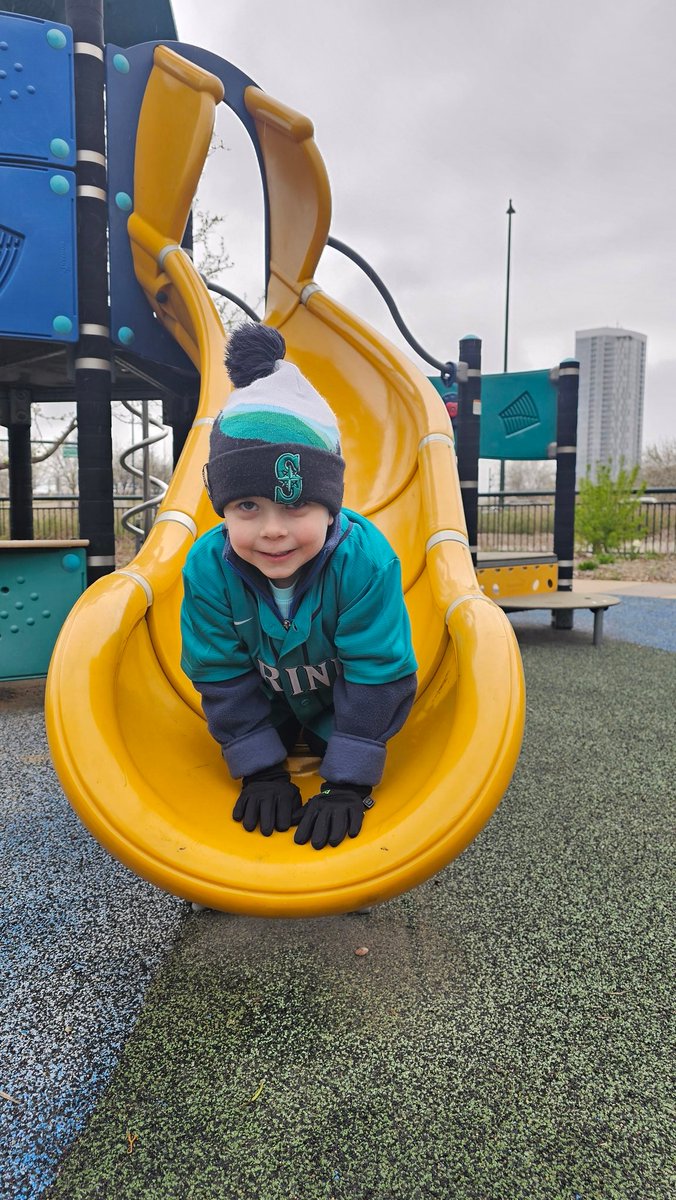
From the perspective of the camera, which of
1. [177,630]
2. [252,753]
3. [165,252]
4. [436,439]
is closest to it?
[252,753]

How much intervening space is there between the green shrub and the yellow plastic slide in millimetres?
7103

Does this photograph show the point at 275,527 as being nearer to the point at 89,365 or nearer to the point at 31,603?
the point at 31,603

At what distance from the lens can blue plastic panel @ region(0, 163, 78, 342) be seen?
8.38 ft

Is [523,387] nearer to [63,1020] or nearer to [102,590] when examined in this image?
[102,590]

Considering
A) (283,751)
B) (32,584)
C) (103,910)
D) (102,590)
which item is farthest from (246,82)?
(103,910)

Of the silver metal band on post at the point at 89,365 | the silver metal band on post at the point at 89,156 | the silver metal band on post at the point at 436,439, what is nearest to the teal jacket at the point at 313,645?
the silver metal band on post at the point at 436,439

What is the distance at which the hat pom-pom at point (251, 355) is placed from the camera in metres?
1.22

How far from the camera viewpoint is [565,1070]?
36.9 inches

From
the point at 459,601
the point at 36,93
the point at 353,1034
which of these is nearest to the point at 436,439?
the point at 459,601

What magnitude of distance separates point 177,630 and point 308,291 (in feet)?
6.40

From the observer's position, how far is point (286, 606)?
1.18 meters

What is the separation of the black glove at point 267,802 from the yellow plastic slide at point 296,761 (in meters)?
0.03

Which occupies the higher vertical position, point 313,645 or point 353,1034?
point 313,645

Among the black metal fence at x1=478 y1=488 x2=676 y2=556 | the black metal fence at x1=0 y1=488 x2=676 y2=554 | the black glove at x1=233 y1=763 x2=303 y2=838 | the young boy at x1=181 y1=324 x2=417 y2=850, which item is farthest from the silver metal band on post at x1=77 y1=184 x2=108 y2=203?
the black metal fence at x1=478 y1=488 x2=676 y2=556
